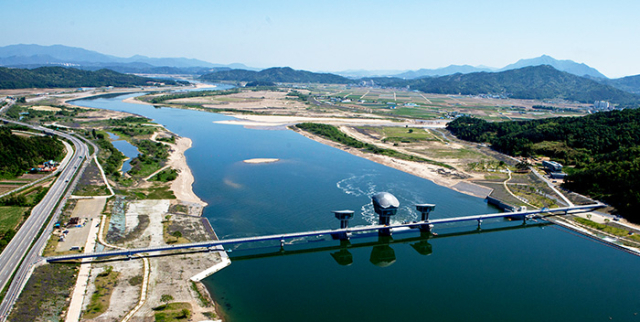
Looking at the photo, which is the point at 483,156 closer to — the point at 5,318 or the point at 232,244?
the point at 232,244

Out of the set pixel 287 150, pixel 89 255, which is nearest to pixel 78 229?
pixel 89 255

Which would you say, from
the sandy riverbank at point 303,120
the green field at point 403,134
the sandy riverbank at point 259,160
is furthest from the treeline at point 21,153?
the green field at point 403,134

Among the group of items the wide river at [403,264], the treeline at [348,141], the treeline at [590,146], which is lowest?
the wide river at [403,264]

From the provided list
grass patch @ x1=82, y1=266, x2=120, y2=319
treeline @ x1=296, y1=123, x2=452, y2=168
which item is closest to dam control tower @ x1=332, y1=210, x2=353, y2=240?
grass patch @ x1=82, y1=266, x2=120, y2=319

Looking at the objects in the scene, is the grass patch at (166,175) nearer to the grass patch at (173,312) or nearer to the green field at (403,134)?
the grass patch at (173,312)

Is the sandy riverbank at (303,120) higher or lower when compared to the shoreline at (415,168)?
higher

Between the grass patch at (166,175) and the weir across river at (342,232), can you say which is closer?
the weir across river at (342,232)
